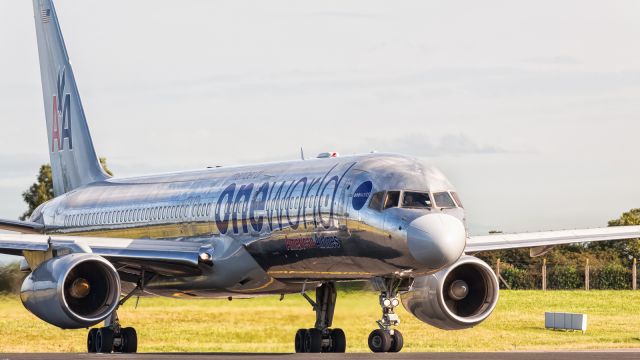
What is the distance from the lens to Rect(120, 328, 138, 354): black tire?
37.8 metres

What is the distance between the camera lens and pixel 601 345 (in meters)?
46.9

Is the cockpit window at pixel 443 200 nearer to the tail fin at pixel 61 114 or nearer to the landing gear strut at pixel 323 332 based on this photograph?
the landing gear strut at pixel 323 332

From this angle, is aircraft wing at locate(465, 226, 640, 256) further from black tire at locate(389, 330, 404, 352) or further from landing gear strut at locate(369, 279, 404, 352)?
black tire at locate(389, 330, 404, 352)

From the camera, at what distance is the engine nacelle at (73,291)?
3083 cm

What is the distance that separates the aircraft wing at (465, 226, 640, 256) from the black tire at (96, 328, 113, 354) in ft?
30.1

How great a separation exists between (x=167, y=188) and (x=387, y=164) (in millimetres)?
9917

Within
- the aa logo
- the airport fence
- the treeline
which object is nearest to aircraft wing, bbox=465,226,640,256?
the aa logo

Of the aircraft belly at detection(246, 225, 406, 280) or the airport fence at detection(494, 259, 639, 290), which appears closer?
the aircraft belly at detection(246, 225, 406, 280)

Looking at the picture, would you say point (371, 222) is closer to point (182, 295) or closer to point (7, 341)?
point (182, 295)

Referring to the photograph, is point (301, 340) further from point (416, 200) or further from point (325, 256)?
point (416, 200)

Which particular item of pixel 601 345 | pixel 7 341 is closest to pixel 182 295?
pixel 7 341

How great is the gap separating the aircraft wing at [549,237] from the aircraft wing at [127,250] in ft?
21.4

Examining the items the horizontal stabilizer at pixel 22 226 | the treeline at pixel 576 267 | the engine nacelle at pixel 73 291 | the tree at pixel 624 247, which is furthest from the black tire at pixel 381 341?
the tree at pixel 624 247

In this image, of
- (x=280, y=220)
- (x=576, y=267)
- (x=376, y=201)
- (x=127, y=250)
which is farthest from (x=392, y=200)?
(x=576, y=267)
